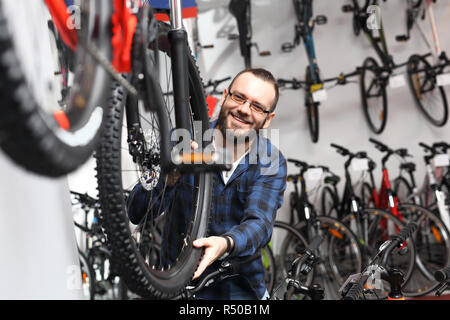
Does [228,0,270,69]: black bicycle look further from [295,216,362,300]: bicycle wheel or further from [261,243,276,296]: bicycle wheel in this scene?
[261,243,276,296]: bicycle wheel

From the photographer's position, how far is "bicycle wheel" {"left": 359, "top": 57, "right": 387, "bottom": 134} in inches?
167

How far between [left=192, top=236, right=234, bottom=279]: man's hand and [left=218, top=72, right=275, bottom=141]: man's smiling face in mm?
306

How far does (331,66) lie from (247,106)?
3518 mm

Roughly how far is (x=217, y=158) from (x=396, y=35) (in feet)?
13.6

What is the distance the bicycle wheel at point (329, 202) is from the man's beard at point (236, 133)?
9.66ft

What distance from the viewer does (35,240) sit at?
3.52ft

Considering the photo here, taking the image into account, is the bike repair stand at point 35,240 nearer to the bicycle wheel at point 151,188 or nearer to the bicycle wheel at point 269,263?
the bicycle wheel at point 151,188

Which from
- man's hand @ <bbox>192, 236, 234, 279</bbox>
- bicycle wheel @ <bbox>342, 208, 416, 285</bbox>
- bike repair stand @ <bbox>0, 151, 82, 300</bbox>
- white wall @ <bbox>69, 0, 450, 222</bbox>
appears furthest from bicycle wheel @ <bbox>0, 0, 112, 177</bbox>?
white wall @ <bbox>69, 0, 450, 222</bbox>

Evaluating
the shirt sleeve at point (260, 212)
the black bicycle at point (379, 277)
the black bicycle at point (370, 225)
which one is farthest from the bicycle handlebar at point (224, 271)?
the black bicycle at point (370, 225)

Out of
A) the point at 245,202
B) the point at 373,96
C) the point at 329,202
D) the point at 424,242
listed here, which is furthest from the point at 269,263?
the point at 245,202

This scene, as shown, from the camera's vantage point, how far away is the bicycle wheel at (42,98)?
1.36 ft

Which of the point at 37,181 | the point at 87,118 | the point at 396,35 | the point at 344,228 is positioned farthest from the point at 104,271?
the point at 396,35

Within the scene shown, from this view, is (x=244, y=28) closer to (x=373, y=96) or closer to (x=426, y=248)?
(x=373, y=96)
